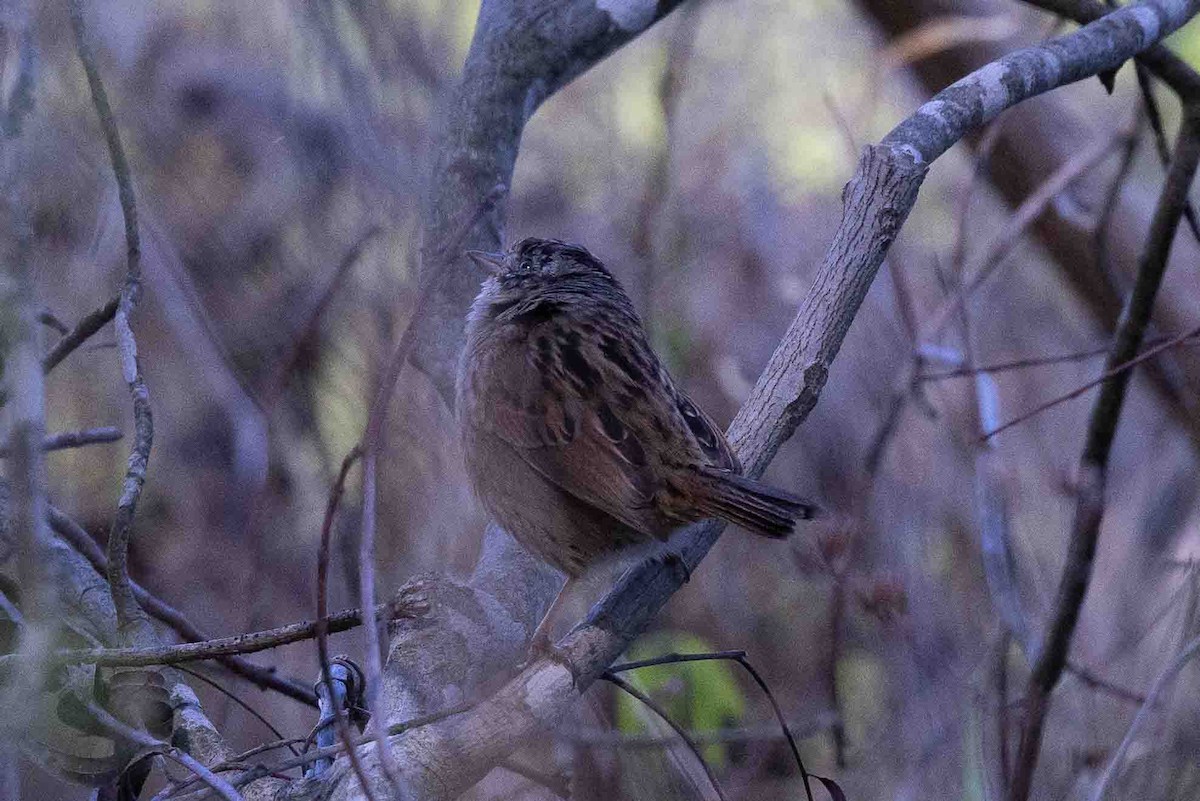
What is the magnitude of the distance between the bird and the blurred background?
22 cm

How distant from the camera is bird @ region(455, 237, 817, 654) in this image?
104 inches

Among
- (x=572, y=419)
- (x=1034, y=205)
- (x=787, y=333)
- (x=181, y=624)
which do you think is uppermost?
(x=1034, y=205)

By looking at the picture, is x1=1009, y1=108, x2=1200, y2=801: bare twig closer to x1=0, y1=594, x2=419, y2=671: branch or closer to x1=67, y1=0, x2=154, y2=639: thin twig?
x1=0, y1=594, x2=419, y2=671: branch

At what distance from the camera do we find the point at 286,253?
529 centimetres

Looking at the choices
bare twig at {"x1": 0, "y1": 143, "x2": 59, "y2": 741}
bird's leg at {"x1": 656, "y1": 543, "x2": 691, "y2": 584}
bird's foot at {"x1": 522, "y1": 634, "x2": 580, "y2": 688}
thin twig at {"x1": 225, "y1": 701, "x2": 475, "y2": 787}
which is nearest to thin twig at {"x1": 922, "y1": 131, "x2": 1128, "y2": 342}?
bird's leg at {"x1": 656, "y1": 543, "x2": 691, "y2": 584}

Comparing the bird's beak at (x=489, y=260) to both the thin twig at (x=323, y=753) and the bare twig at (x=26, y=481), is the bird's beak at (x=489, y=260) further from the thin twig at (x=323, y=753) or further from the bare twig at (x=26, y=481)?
the bare twig at (x=26, y=481)

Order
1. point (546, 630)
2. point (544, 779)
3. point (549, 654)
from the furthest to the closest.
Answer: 1. point (546, 630)
2. point (549, 654)
3. point (544, 779)

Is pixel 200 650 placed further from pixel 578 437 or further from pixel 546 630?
pixel 578 437

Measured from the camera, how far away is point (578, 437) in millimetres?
2871

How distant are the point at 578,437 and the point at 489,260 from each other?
66 cm

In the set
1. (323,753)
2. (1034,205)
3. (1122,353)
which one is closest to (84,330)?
(323,753)

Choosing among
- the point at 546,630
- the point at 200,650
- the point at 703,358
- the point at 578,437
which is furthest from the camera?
the point at 703,358

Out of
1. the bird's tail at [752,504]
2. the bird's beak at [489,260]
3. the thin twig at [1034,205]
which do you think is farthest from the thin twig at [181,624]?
the thin twig at [1034,205]

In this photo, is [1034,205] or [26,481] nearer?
[26,481]
